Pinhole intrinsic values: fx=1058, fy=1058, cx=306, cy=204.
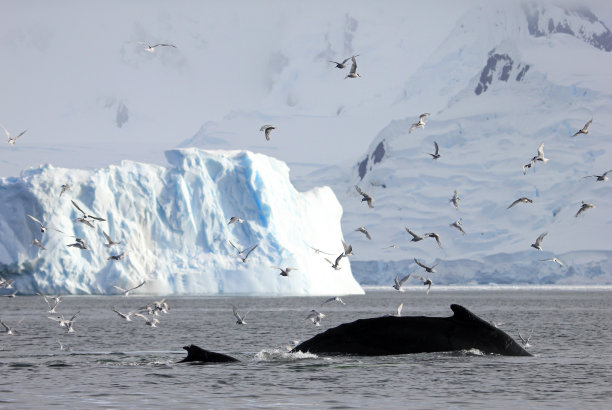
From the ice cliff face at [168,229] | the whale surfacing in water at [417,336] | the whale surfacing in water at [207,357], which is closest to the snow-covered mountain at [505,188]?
the ice cliff face at [168,229]

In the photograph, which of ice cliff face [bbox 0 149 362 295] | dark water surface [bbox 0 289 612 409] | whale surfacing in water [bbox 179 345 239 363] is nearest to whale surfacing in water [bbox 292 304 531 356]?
dark water surface [bbox 0 289 612 409]

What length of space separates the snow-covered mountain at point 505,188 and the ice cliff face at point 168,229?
6191 cm

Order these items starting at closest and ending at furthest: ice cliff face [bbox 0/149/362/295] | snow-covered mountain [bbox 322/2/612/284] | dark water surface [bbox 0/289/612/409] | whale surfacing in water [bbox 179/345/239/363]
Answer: dark water surface [bbox 0/289/612/409] < whale surfacing in water [bbox 179/345/239/363] < ice cliff face [bbox 0/149/362/295] < snow-covered mountain [bbox 322/2/612/284]

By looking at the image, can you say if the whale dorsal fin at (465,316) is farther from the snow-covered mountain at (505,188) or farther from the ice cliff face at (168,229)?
the snow-covered mountain at (505,188)

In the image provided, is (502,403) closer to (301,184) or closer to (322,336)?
(322,336)

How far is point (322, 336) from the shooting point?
1988 cm

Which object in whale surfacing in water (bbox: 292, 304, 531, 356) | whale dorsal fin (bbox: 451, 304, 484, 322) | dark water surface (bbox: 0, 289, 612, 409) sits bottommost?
dark water surface (bbox: 0, 289, 612, 409)

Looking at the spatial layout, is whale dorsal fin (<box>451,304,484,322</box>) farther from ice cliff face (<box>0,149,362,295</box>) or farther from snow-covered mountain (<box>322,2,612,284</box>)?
snow-covered mountain (<box>322,2,612,284</box>)

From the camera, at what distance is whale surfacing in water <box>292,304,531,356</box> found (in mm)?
18828

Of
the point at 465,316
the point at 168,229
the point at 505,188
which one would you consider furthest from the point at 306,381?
the point at 505,188

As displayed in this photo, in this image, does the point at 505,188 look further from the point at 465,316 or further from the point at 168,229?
the point at 465,316

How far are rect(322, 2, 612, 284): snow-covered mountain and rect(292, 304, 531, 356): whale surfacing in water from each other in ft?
401

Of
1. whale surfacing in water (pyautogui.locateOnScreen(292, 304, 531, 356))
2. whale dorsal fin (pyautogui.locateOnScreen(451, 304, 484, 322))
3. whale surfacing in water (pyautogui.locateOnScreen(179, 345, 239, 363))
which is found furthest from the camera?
whale surfacing in water (pyautogui.locateOnScreen(179, 345, 239, 363))

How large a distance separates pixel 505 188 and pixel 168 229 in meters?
99.1
